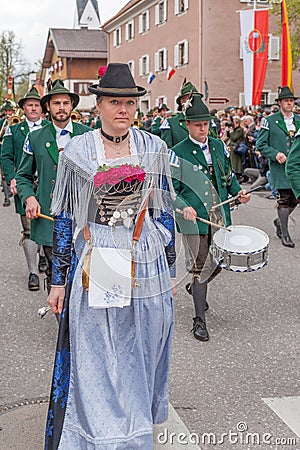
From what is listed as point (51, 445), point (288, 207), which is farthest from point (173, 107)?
point (51, 445)

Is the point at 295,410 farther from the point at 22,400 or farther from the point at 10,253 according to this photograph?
the point at 10,253

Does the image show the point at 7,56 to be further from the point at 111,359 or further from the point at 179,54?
the point at 111,359

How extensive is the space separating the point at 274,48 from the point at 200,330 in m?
30.6

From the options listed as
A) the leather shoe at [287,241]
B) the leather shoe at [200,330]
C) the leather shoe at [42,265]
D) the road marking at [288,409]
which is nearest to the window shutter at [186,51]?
the leather shoe at [287,241]

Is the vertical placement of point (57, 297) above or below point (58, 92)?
below

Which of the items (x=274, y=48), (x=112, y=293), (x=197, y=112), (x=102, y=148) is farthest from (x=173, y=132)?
(x=274, y=48)

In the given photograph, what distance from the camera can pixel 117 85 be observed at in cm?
342

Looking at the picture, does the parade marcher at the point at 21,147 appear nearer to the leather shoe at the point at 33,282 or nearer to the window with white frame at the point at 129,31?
the leather shoe at the point at 33,282

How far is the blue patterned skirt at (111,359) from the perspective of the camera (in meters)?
3.26

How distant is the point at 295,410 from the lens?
13.8 feet

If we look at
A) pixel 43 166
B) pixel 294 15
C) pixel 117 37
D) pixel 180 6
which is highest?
pixel 117 37

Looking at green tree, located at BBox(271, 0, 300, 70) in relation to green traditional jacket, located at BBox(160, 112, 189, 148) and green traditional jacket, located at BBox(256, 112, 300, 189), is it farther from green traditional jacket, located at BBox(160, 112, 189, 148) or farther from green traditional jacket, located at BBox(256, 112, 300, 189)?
green traditional jacket, located at BBox(160, 112, 189, 148)
